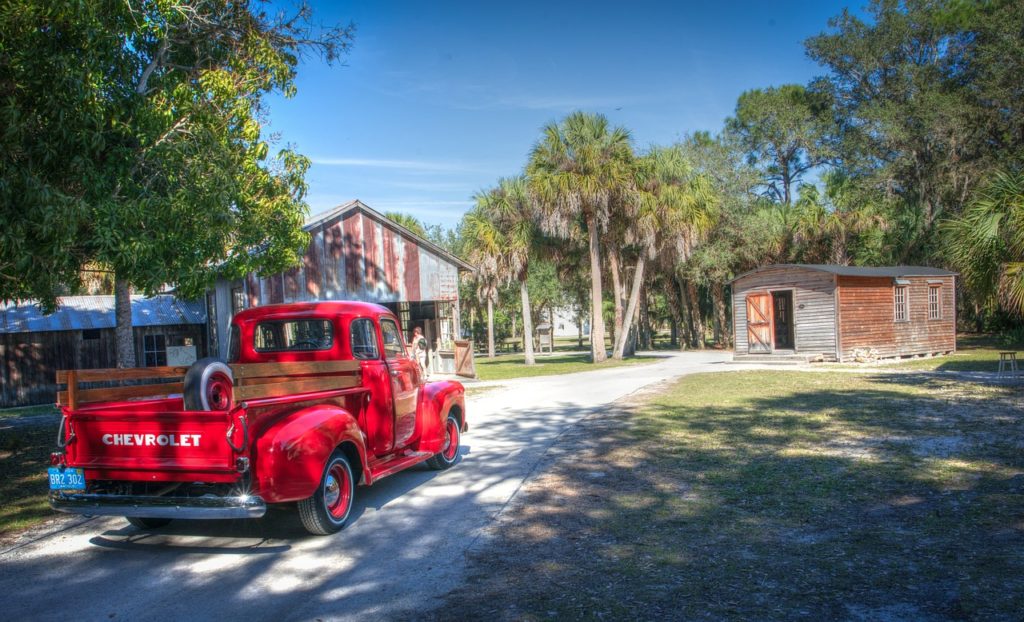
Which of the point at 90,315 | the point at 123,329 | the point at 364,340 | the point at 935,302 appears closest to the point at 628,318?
the point at 935,302

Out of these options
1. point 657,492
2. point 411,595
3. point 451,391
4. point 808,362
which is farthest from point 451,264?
point 411,595

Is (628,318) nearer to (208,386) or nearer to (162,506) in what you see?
(208,386)

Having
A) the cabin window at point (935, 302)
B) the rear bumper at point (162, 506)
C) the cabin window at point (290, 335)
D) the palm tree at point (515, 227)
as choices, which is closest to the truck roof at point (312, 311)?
the cabin window at point (290, 335)

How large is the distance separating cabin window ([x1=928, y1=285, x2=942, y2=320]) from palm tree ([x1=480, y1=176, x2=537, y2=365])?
52.4 ft

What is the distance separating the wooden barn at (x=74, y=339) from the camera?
23406 millimetres

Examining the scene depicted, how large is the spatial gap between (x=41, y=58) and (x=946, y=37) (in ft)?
143

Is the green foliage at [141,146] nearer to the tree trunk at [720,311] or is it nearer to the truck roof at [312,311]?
the truck roof at [312,311]

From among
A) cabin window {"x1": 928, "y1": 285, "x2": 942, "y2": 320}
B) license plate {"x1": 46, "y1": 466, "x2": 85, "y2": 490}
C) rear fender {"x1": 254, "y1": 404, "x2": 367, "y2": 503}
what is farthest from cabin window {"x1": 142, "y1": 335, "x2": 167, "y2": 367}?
cabin window {"x1": 928, "y1": 285, "x2": 942, "y2": 320}

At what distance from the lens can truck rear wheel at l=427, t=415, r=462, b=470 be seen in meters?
8.81

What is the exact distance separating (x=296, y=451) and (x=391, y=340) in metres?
2.71

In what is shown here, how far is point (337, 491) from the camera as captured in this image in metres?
→ 6.38

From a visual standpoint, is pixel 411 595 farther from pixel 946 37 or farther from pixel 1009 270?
pixel 946 37

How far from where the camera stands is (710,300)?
47938mm

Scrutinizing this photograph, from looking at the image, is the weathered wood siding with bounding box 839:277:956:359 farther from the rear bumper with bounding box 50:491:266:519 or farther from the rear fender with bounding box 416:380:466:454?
the rear bumper with bounding box 50:491:266:519
